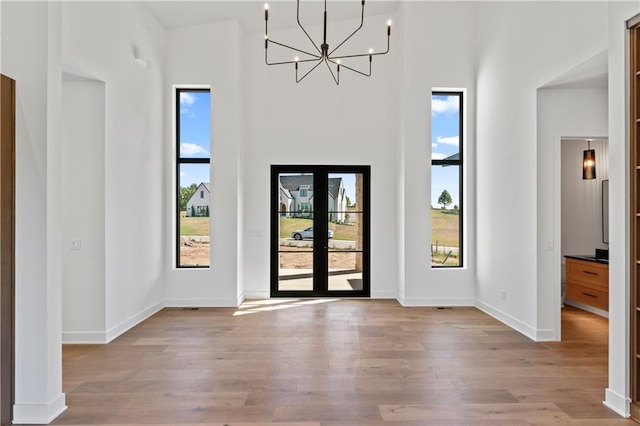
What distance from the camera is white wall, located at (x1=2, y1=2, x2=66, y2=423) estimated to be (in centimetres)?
264

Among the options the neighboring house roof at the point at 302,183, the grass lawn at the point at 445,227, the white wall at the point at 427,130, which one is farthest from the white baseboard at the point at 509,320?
the neighboring house roof at the point at 302,183

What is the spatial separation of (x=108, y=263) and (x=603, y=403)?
4655 mm

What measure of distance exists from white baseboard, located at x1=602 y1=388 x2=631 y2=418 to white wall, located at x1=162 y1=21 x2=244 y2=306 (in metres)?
4.55

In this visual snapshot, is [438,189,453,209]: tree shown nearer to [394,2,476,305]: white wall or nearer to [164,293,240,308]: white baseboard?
[394,2,476,305]: white wall

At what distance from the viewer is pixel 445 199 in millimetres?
6246

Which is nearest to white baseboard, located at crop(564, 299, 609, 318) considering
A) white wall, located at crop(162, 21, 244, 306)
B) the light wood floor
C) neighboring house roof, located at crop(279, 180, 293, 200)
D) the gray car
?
the light wood floor

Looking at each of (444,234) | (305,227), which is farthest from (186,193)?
(444,234)

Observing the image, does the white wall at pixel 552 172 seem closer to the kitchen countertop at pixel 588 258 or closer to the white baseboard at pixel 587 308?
the kitchen countertop at pixel 588 258

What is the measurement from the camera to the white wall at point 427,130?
19.7ft

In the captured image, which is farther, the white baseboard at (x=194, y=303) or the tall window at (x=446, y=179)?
the tall window at (x=446, y=179)

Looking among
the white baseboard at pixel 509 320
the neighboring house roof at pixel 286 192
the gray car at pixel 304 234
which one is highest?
the neighboring house roof at pixel 286 192

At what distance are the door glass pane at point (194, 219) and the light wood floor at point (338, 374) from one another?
1136 mm

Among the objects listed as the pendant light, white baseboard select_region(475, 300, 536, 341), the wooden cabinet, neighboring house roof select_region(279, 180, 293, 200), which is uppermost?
the pendant light

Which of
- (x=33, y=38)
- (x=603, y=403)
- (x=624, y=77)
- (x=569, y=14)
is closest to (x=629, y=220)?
(x=624, y=77)
